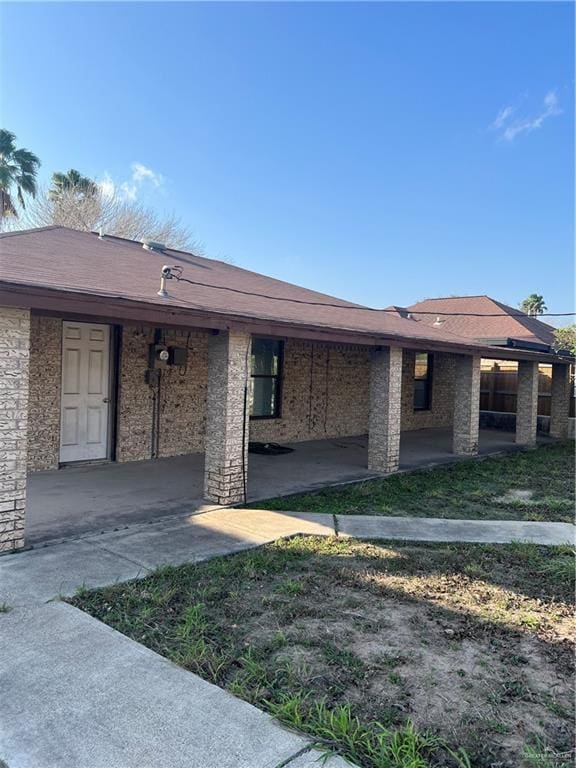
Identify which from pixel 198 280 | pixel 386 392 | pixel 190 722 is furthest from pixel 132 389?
pixel 190 722

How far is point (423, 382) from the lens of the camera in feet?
52.6

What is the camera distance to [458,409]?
11773 millimetres

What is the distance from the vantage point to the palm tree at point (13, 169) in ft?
61.4

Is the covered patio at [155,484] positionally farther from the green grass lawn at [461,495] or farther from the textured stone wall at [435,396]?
the textured stone wall at [435,396]

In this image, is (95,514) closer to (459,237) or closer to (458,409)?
(458,409)

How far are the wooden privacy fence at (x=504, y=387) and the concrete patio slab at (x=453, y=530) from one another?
1142 centimetres

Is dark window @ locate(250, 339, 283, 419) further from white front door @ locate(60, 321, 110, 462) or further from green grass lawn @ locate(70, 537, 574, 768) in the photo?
green grass lawn @ locate(70, 537, 574, 768)

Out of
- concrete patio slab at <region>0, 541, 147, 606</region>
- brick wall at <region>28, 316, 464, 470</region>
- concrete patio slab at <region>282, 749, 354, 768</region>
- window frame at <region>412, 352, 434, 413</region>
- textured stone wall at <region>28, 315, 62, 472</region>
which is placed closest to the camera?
concrete patio slab at <region>282, 749, 354, 768</region>

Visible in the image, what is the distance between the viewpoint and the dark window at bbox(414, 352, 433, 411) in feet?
51.8

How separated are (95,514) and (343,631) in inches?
137

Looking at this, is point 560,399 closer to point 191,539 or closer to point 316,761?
point 191,539

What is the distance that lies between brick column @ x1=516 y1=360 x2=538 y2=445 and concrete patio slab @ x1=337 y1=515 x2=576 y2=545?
7692 mm

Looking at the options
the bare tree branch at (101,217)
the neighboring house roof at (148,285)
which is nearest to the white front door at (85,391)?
the neighboring house roof at (148,285)

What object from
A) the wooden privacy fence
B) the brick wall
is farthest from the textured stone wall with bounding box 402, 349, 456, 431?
the wooden privacy fence
